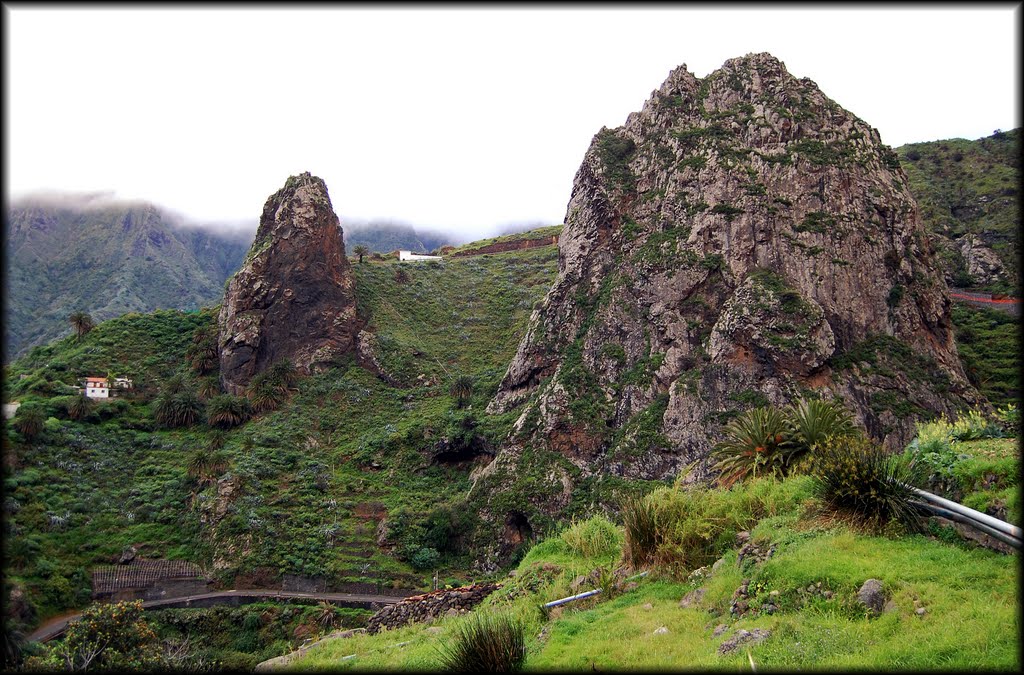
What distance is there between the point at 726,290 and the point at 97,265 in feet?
322

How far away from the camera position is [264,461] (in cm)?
4156

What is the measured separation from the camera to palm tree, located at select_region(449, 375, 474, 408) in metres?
49.4

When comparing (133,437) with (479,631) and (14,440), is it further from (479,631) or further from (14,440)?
(479,631)

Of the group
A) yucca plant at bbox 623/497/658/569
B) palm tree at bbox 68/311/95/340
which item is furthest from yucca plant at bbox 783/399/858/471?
palm tree at bbox 68/311/95/340

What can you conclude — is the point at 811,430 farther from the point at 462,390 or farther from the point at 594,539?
the point at 462,390

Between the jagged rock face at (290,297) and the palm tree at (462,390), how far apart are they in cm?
1166

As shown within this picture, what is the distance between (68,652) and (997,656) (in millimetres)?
21330

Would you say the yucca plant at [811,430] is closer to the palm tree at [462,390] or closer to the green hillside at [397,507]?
the green hillside at [397,507]

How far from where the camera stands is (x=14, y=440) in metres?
36.8

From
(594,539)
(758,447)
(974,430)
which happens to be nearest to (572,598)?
(594,539)

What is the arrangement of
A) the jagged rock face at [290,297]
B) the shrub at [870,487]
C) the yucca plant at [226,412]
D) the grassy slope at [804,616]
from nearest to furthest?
the grassy slope at [804,616] < the shrub at [870,487] < the yucca plant at [226,412] < the jagged rock face at [290,297]

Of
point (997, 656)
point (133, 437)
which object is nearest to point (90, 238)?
point (133, 437)

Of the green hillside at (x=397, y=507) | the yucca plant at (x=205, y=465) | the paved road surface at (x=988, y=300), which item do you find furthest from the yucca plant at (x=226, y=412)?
the paved road surface at (x=988, y=300)

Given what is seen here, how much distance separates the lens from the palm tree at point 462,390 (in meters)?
49.4
